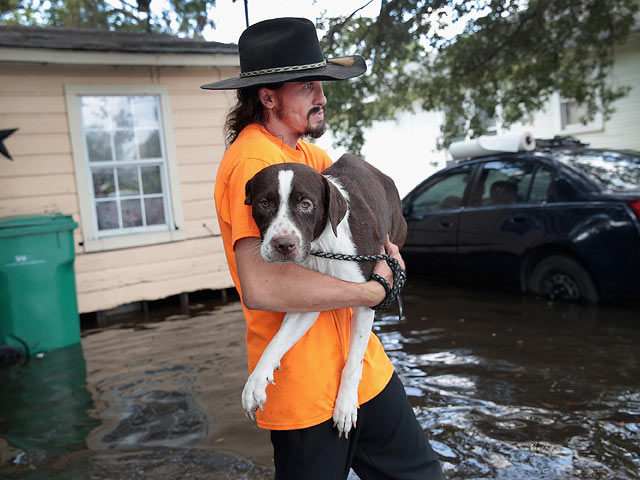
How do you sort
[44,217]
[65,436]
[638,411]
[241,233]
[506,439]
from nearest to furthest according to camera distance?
[241,233] < [506,439] < [638,411] < [65,436] < [44,217]

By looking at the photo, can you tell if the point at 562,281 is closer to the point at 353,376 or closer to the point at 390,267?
the point at 390,267

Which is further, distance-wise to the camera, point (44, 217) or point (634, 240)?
point (44, 217)

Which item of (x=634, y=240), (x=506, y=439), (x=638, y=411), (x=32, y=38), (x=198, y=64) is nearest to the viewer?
(x=506, y=439)

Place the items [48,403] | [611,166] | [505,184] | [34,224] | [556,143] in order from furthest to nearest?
[556,143] < [505,184] < [34,224] < [611,166] < [48,403]

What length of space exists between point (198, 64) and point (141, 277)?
3.14 m

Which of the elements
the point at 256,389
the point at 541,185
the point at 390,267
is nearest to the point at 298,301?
the point at 256,389

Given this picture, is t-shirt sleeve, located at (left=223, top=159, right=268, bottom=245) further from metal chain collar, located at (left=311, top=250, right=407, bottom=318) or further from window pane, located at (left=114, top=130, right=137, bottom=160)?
window pane, located at (left=114, top=130, right=137, bottom=160)

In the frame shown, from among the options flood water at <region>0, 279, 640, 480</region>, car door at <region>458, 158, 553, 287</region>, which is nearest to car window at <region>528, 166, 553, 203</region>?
car door at <region>458, 158, 553, 287</region>

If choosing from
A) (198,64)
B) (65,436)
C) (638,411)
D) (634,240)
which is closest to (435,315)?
(634,240)

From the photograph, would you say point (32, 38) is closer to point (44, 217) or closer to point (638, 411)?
point (44, 217)

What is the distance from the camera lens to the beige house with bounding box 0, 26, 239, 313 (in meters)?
8.04

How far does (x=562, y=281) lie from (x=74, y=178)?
20.8 ft

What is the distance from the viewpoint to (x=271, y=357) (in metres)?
2.02

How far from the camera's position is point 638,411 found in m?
4.25
